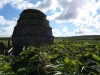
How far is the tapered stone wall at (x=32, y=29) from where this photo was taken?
133 feet

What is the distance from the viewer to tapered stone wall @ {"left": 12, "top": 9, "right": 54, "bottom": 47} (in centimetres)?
4066

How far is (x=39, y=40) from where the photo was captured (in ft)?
135

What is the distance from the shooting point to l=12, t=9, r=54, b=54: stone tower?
40656mm

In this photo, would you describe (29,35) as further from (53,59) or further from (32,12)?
(53,59)

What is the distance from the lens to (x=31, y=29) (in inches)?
1601

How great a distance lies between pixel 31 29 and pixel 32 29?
0.55 feet

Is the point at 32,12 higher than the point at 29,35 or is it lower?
higher

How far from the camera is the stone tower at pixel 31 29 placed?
40656mm

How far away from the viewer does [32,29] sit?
40625 millimetres

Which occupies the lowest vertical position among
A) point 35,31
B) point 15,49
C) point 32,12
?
point 15,49

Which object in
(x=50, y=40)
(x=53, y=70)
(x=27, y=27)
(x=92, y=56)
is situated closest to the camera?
(x=53, y=70)

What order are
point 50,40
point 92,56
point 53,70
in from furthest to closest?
1. point 50,40
2. point 92,56
3. point 53,70

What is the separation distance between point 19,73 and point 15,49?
37384mm

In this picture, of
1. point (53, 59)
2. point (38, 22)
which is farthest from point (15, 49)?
point (53, 59)
